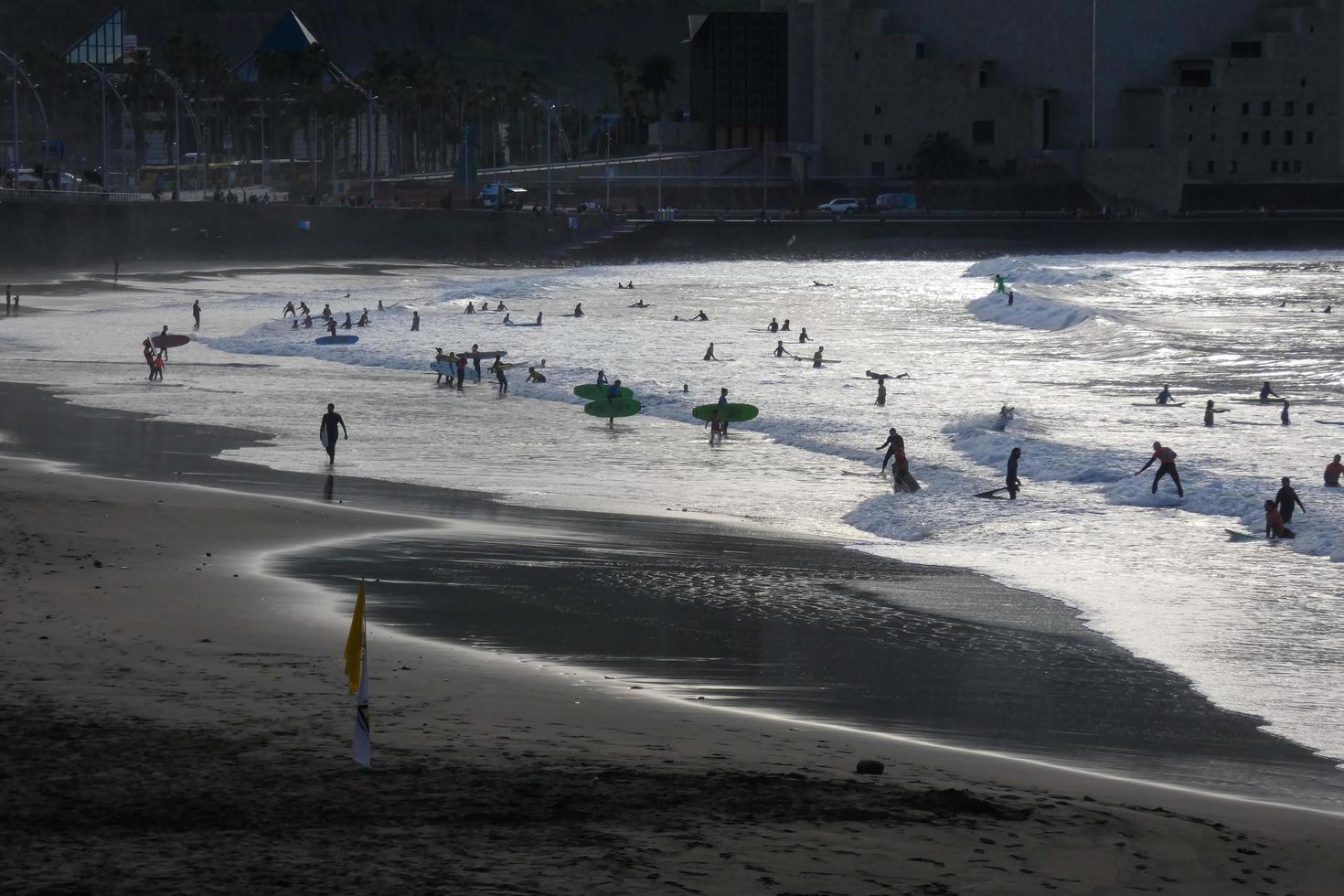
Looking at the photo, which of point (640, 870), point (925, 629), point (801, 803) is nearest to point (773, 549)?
point (925, 629)

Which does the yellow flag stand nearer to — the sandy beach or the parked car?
the sandy beach

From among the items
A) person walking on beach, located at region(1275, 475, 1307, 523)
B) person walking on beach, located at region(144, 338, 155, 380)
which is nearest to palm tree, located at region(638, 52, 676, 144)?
person walking on beach, located at region(144, 338, 155, 380)

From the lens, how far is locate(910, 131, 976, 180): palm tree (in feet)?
405

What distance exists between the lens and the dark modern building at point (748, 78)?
137500mm

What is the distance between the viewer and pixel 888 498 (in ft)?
82.1

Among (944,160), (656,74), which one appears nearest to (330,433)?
(944,160)

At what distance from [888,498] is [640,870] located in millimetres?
16978

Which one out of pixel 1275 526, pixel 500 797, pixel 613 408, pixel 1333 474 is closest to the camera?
pixel 500 797

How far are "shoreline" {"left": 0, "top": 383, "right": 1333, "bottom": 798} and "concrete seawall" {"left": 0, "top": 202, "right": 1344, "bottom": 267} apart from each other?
65.5 meters

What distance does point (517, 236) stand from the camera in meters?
103

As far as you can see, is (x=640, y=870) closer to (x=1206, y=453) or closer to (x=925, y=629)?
(x=925, y=629)

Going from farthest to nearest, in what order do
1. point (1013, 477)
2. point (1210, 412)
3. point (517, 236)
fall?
point (517, 236) < point (1210, 412) < point (1013, 477)

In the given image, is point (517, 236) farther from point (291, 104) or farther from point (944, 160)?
point (291, 104)

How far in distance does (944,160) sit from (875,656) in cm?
11237
